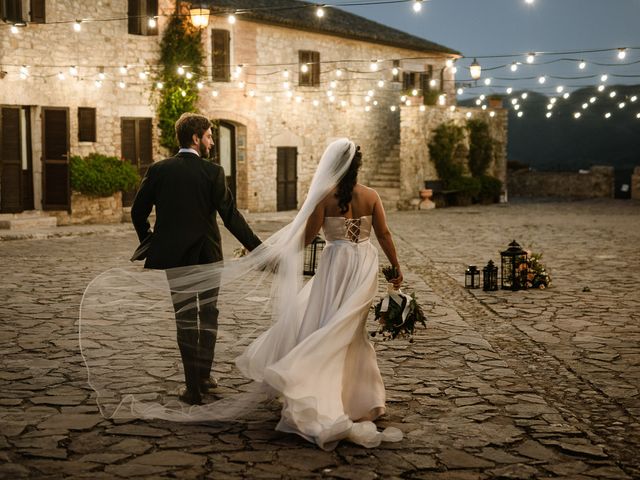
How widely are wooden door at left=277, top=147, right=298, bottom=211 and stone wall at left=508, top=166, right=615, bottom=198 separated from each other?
15035 mm

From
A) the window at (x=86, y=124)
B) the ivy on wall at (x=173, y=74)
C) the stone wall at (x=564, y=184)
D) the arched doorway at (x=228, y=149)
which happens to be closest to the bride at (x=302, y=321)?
the window at (x=86, y=124)

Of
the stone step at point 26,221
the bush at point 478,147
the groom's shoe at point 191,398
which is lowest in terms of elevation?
the groom's shoe at point 191,398

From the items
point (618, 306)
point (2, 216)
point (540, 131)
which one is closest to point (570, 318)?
point (618, 306)

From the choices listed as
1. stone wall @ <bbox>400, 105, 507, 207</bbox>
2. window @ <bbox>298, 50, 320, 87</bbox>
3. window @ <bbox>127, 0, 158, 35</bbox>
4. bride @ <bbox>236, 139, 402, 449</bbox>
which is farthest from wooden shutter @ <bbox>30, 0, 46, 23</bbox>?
bride @ <bbox>236, 139, 402, 449</bbox>

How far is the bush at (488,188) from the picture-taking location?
2939 centimetres

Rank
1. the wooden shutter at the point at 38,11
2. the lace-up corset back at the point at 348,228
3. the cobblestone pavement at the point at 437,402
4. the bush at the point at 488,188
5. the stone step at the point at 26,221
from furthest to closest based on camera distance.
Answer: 1. the bush at the point at 488,188
2. the wooden shutter at the point at 38,11
3. the stone step at the point at 26,221
4. the lace-up corset back at the point at 348,228
5. the cobblestone pavement at the point at 437,402

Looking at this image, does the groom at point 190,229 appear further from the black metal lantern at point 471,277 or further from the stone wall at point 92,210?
the stone wall at point 92,210

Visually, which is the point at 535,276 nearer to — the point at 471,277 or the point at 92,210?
the point at 471,277

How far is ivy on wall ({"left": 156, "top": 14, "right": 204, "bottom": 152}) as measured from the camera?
2061 centimetres

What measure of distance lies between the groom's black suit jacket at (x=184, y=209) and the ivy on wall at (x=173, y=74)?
15453 mm

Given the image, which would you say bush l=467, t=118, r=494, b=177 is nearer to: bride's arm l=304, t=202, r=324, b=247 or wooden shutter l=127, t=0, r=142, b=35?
wooden shutter l=127, t=0, r=142, b=35

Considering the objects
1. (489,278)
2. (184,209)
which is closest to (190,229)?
(184,209)

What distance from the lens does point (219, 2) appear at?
23.0 meters

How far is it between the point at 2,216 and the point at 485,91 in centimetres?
1800
